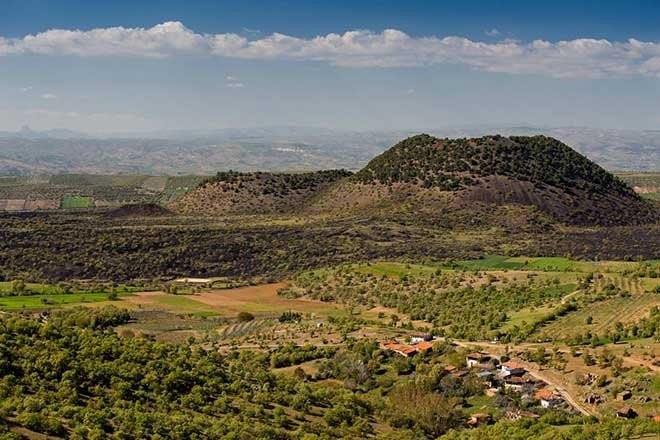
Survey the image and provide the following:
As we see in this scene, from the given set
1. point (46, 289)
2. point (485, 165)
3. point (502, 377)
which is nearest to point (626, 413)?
point (502, 377)

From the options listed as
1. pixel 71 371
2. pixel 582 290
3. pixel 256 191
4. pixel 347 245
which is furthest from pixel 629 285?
pixel 256 191

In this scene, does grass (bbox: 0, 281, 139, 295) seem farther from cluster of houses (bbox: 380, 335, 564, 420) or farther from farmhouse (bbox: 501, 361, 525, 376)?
farmhouse (bbox: 501, 361, 525, 376)

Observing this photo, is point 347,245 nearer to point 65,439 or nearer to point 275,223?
point 275,223

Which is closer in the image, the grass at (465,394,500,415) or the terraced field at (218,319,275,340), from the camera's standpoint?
the grass at (465,394,500,415)

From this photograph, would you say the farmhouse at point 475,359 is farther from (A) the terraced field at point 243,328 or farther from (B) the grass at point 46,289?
(B) the grass at point 46,289

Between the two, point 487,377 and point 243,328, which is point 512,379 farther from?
point 243,328

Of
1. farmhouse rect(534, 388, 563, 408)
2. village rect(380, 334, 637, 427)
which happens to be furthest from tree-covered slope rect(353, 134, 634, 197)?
farmhouse rect(534, 388, 563, 408)
